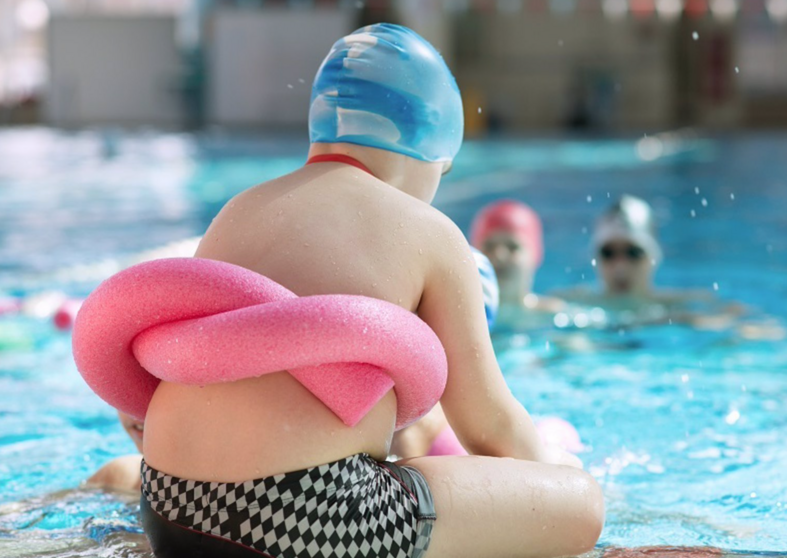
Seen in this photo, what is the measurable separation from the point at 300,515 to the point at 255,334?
31cm

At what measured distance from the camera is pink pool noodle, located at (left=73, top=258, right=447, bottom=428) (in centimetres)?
167

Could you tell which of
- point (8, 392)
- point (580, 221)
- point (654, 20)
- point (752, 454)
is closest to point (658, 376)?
point (752, 454)

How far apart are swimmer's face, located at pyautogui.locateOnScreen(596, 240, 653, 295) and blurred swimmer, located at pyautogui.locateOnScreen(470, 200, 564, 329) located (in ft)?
1.20

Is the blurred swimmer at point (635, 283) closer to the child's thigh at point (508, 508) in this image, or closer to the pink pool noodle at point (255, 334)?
the child's thigh at point (508, 508)

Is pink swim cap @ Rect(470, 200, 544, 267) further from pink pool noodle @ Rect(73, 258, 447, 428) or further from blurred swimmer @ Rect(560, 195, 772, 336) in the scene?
pink pool noodle @ Rect(73, 258, 447, 428)

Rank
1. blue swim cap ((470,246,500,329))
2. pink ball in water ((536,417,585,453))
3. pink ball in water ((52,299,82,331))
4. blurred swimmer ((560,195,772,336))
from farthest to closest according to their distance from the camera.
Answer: blurred swimmer ((560,195,772,336)) → pink ball in water ((52,299,82,331)) → pink ball in water ((536,417,585,453)) → blue swim cap ((470,246,500,329))

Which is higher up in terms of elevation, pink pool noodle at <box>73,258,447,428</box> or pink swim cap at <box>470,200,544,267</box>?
pink pool noodle at <box>73,258,447,428</box>

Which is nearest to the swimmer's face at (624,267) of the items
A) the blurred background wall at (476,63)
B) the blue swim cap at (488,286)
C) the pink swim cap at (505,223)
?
the pink swim cap at (505,223)

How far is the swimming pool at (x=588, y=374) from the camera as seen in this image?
248 centimetres

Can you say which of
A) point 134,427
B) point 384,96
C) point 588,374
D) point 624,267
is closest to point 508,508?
point 384,96

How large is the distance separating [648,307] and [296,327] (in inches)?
169

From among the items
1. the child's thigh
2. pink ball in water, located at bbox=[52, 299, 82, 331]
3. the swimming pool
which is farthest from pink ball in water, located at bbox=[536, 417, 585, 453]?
pink ball in water, located at bbox=[52, 299, 82, 331]

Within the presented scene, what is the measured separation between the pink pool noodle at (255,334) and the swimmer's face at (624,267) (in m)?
3.82

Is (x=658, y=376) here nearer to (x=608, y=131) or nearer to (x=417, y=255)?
(x=417, y=255)
